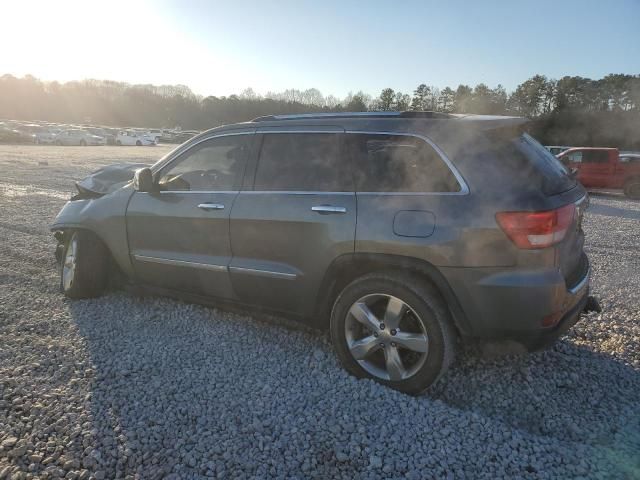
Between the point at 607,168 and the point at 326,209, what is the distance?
16.3m

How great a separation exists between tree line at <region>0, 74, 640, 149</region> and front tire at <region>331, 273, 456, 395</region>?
4.87 feet

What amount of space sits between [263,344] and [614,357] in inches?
106

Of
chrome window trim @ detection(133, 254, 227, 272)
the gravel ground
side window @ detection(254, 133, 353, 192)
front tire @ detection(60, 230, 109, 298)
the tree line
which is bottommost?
the gravel ground

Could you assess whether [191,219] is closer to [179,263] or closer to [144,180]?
[179,263]

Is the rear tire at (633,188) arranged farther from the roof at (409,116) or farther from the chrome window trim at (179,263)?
the chrome window trim at (179,263)

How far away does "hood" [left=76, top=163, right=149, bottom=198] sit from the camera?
4.64 meters

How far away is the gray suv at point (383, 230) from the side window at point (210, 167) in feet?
0.04

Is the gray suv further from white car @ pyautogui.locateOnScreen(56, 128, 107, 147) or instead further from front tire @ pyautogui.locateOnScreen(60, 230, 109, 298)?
white car @ pyautogui.locateOnScreen(56, 128, 107, 147)

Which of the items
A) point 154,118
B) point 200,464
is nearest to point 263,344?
point 200,464

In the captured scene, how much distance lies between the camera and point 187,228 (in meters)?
3.81

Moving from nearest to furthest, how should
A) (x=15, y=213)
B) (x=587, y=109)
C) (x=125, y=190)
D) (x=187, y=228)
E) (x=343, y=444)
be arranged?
(x=343, y=444) < (x=187, y=228) < (x=125, y=190) < (x=15, y=213) < (x=587, y=109)

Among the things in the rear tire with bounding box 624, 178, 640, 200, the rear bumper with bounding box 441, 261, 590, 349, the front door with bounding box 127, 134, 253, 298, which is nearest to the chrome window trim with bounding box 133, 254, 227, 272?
the front door with bounding box 127, 134, 253, 298

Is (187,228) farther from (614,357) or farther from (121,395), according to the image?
(614,357)

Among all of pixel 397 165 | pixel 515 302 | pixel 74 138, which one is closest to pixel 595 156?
pixel 397 165
